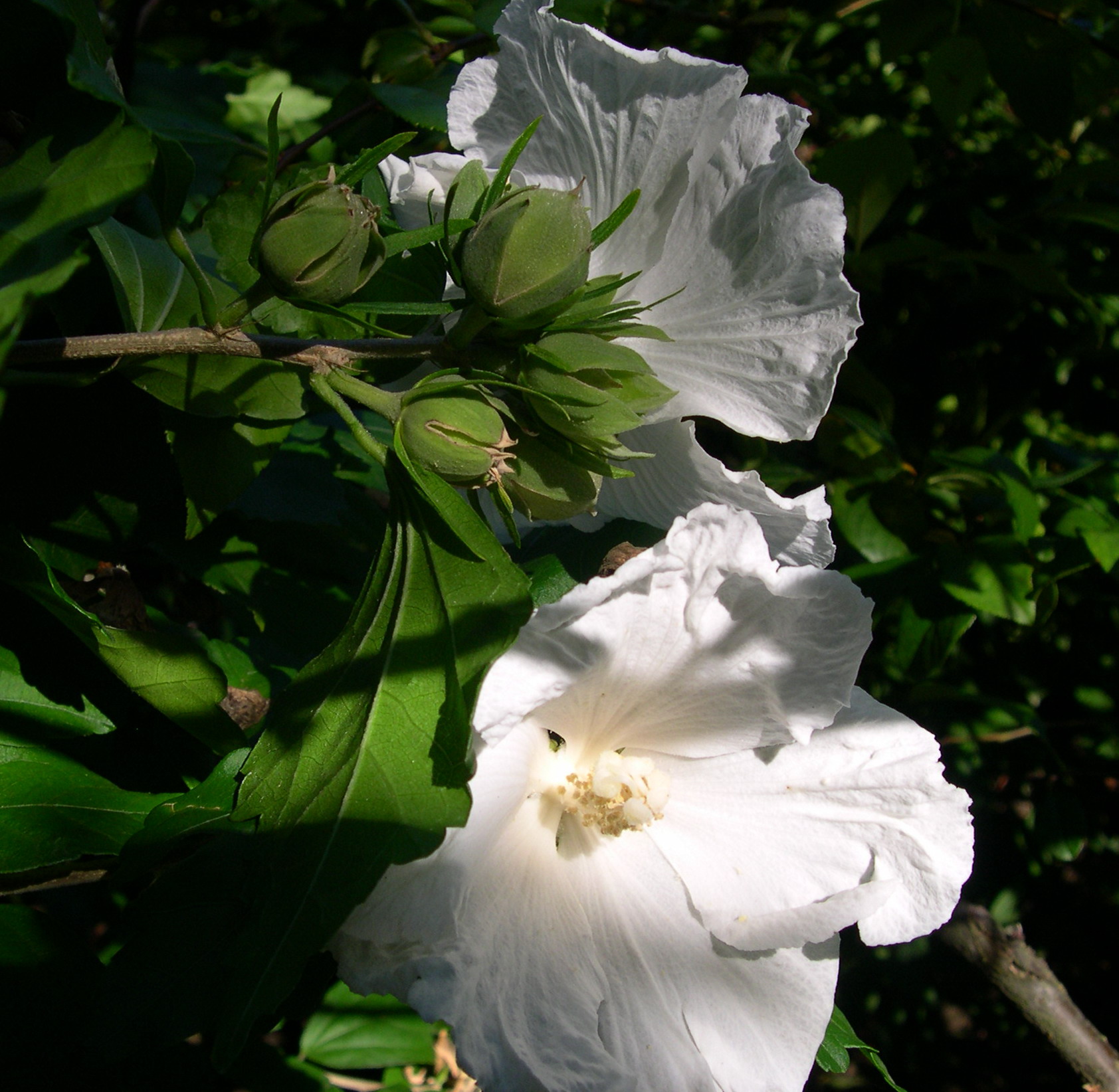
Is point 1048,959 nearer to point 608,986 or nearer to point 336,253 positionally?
point 608,986

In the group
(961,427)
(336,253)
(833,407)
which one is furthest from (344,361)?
(961,427)

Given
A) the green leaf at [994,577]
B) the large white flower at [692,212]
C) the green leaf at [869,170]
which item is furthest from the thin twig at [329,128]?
the green leaf at [994,577]

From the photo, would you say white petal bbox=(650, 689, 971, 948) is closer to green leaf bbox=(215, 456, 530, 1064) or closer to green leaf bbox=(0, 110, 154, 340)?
green leaf bbox=(215, 456, 530, 1064)

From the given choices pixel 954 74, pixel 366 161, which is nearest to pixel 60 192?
pixel 366 161

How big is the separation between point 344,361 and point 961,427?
1.98 metres

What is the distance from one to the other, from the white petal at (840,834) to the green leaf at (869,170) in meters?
1.37

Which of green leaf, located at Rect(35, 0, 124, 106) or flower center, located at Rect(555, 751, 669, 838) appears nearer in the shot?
green leaf, located at Rect(35, 0, 124, 106)

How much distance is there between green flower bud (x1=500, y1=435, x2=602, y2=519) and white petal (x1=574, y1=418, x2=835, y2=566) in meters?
0.10

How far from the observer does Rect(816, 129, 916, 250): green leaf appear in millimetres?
2105

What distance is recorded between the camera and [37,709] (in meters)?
1.12

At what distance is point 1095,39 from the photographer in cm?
219

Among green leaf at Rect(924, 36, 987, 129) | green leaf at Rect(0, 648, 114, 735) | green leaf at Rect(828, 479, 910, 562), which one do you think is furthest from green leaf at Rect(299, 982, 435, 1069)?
green leaf at Rect(924, 36, 987, 129)

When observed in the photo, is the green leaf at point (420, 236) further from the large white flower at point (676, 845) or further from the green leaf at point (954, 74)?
the green leaf at point (954, 74)

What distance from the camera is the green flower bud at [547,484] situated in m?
0.95
